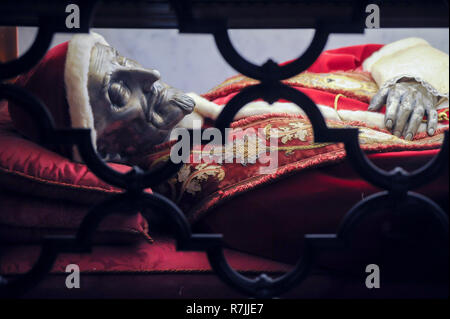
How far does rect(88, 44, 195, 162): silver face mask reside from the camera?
0.86 metres

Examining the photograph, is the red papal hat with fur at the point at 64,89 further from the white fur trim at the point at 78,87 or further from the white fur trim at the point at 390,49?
the white fur trim at the point at 390,49

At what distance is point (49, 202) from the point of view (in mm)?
712

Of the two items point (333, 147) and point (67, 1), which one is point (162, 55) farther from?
point (67, 1)

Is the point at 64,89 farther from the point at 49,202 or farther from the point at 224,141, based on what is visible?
the point at 224,141

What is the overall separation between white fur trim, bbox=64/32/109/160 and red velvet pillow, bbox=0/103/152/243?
12 cm

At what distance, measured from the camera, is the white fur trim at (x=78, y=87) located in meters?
0.81

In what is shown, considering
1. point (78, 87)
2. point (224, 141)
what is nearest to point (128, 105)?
point (78, 87)

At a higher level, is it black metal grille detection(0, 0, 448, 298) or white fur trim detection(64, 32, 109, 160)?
white fur trim detection(64, 32, 109, 160)

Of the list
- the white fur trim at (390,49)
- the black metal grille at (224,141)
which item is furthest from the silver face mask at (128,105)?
the white fur trim at (390,49)

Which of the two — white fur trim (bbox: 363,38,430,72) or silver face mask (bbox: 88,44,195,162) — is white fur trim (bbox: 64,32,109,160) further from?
white fur trim (bbox: 363,38,430,72)

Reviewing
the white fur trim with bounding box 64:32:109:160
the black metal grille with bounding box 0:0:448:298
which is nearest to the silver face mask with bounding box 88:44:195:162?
the white fur trim with bounding box 64:32:109:160

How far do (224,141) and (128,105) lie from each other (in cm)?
49

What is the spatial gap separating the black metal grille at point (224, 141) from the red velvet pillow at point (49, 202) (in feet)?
0.79

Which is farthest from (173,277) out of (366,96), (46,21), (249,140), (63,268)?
(366,96)
